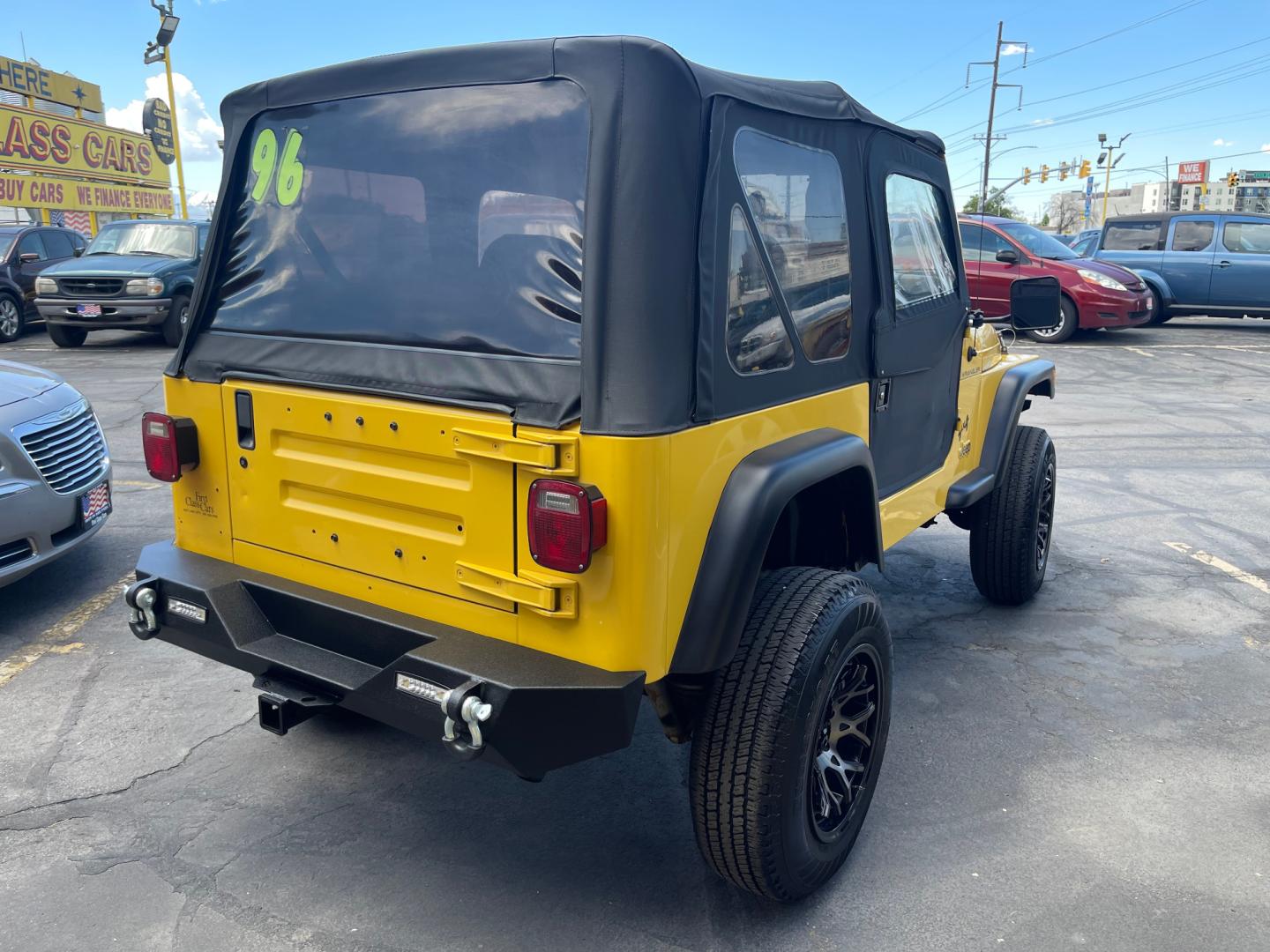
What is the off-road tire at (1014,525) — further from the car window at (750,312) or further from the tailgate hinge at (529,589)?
the tailgate hinge at (529,589)

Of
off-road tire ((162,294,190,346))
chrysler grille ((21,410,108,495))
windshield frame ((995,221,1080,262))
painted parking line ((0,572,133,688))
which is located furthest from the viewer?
windshield frame ((995,221,1080,262))

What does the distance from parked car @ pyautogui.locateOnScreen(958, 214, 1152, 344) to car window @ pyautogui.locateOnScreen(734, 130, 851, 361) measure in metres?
11.1

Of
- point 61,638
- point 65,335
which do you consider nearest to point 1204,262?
point 61,638

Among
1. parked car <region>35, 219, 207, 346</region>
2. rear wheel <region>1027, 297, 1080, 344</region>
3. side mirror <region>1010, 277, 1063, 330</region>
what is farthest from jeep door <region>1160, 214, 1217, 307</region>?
parked car <region>35, 219, 207, 346</region>

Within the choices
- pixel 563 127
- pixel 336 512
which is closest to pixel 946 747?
pixel 336 512

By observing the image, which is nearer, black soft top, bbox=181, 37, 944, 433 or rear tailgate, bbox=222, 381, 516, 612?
black soft top, bbox=181, 37, 944, 433

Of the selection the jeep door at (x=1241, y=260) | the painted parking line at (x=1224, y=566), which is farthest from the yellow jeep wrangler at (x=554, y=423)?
the jeep door at (x=1241, y=260)

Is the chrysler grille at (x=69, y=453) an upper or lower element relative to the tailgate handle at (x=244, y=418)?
lower

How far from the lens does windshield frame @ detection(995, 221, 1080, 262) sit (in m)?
14.0

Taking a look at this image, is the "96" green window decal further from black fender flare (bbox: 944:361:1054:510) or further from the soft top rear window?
black fender flare (bbox: 944:361:1054:510)

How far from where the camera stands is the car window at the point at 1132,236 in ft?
52.6

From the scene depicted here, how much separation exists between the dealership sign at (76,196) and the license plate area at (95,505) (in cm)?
2179

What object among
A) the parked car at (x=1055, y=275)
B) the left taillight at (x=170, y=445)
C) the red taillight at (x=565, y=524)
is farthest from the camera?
the parked car at (x=1055, y=275)

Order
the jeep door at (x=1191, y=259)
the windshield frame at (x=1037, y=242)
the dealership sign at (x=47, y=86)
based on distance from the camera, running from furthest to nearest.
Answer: the dealership sign at (x=47, y=86), the jeep door at (x=1191, y=259), the windshield frame at (x=1037, y=242)
